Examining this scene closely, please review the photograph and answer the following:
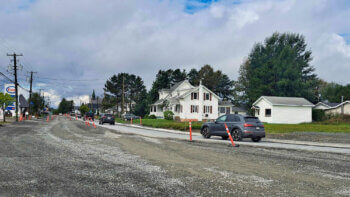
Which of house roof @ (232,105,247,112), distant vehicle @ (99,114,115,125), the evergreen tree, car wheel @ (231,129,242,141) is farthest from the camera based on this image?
house roof @ (232,105,247,112)

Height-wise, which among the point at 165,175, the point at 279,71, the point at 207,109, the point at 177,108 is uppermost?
the point at 279,71

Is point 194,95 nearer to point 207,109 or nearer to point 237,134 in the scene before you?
point 207,109

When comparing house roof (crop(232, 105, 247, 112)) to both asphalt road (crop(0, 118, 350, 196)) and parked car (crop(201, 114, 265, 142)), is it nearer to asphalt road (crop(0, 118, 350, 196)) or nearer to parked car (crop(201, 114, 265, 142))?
parked car (crop(201, 114, 265, 142))

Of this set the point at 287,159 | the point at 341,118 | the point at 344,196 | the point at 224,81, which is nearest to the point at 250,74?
the point at 224,81

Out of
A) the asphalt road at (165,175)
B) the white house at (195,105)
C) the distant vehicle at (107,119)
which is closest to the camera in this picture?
the asphalt road at (165,175)

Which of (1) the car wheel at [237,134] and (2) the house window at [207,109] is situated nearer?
(1) the car wheel at [237,134]

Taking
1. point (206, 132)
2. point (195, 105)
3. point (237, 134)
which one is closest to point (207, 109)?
point (195, 105)

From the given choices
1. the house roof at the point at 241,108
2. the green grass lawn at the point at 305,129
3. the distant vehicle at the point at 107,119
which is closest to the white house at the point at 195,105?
the distant vehicle at the point at 107,119

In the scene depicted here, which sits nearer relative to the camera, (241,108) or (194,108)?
(194,108)

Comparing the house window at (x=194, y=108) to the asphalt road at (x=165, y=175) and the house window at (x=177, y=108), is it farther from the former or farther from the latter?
the asphalt road at (x=165, y=175)

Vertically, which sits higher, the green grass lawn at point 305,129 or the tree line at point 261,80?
the tree line at point 261,80

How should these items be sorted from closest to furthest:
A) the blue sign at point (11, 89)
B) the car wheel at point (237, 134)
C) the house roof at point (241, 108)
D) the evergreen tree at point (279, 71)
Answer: the car wheel at point (237, 134) < the blue sign at point (11, 89) < the evergreen tree at point (279, 71) < the house roof at point (241, 108)

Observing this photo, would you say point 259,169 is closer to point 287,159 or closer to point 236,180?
point 236,180

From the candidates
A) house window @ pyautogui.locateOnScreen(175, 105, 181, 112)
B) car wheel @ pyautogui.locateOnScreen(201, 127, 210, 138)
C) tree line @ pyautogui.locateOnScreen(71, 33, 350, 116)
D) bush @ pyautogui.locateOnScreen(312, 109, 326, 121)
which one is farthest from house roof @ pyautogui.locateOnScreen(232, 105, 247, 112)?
car wheel @ pyautogui.locateOnScreen(201, 127, 210, 138)
